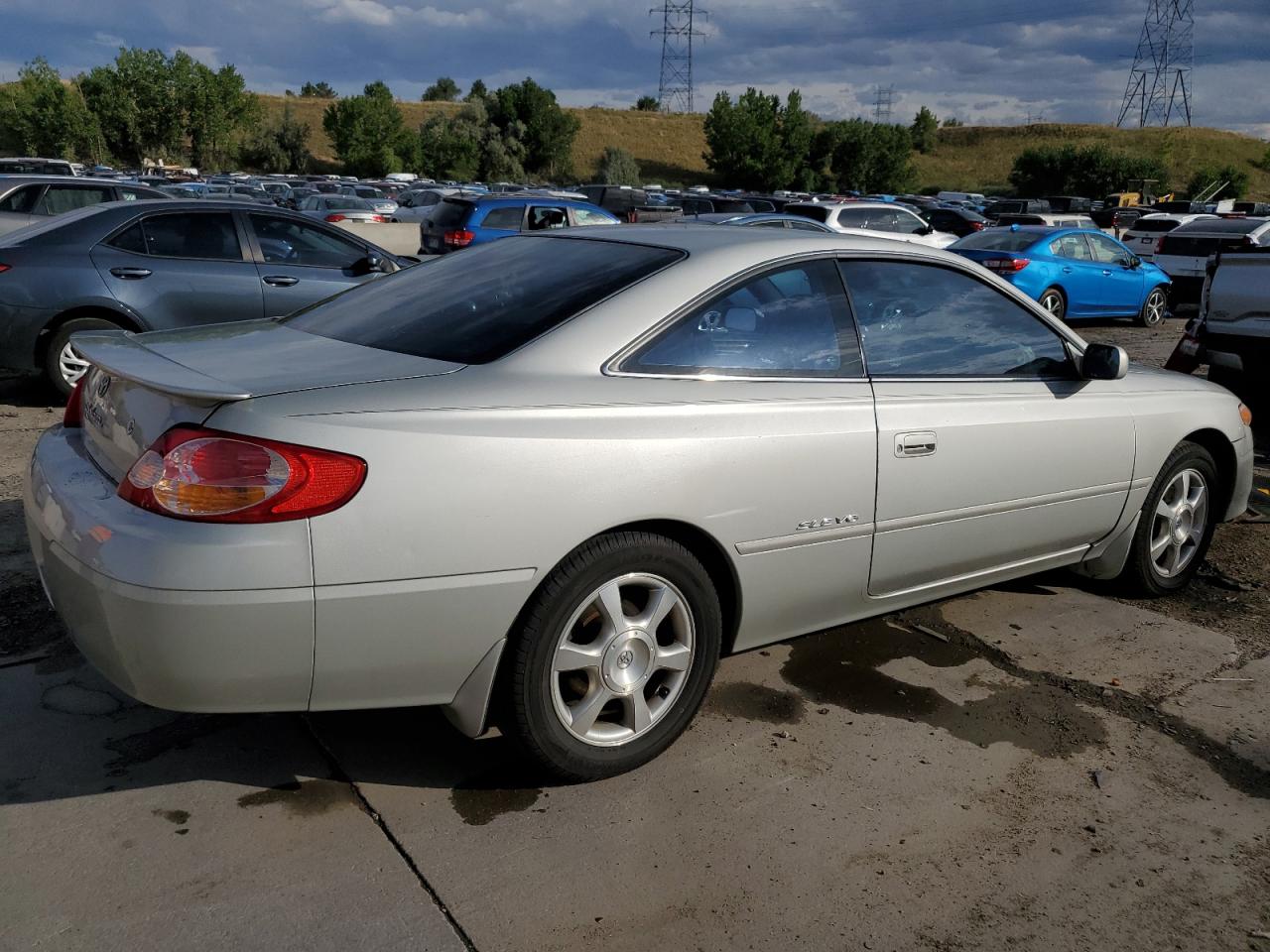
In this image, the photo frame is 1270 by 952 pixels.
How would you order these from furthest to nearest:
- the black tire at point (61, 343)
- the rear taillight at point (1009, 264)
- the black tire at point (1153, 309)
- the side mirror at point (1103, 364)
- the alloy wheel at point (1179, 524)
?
1. the black tire at point (1153, 309)
2. the rear taillight at point (1009, 264)
3. the black tire at point (61, 343)
4. the alloy wheel at point (1179, 524)
5. the side mirror at point (1103, 364)

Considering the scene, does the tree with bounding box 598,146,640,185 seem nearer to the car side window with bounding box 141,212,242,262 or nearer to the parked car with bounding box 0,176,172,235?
the parked car with bounding box 0,176,172,235

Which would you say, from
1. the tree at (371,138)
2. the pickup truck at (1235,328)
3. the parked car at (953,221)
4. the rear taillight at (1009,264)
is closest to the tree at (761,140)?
the tree at (371,138)

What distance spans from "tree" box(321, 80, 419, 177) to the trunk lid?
246ft

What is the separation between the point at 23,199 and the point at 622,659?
40.6ft

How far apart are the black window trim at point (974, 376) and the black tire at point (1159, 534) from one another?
0.73m

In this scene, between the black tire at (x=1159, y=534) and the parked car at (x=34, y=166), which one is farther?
the parked car at (x=34, y=166)

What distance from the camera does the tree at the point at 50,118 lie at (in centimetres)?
6344

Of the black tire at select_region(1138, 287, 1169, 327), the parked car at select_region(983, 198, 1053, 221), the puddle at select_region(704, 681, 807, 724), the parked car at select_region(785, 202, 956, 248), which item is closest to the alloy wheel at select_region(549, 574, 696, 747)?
the puddle at select_region(704, 681, 807, 724)

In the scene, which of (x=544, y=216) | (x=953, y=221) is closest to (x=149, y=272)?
(x=544, y=216)

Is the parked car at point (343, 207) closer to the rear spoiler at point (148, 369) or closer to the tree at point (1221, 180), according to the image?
the rear spoiler at point (148, 369)

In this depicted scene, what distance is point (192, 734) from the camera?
10.4ft

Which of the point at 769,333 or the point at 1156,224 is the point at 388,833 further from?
the point at 1156,224

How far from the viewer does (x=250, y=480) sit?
245 centimetres

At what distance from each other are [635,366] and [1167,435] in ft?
8.59
